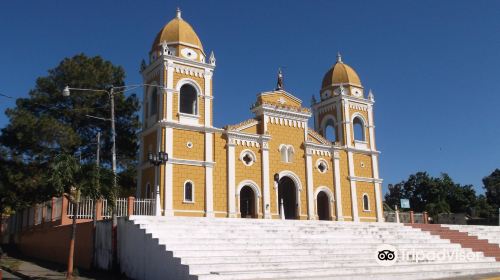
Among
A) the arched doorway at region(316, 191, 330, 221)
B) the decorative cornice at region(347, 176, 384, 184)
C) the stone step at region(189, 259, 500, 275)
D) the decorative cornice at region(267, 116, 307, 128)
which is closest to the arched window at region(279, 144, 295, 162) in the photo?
the decorative cornice at region(267, 116, 307, 128)

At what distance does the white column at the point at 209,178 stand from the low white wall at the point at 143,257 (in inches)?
361

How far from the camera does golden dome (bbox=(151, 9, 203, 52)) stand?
2948 centimetres

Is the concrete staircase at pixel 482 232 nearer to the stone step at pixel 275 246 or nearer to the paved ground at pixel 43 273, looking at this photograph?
the stone step at pixel 275 246

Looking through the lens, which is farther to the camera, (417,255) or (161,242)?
(417,255)

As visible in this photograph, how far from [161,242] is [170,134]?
39.0ft

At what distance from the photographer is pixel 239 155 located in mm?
29719

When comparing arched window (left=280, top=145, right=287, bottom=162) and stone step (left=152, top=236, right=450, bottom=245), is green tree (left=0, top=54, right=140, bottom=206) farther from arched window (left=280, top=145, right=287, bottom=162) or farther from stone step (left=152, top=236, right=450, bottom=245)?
stone step (left=152, top=236, right=450, bottom=245)

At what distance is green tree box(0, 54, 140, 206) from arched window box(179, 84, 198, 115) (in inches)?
188

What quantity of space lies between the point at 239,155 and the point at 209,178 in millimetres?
2675

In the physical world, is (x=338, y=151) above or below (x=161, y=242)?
above

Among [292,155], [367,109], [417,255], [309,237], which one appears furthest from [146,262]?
[367,109]

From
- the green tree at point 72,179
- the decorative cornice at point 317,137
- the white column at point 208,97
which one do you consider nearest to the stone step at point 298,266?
the green tree at point 72,179

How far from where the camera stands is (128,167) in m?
33.8

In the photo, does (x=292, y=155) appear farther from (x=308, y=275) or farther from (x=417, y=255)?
(x=308, y=275)
